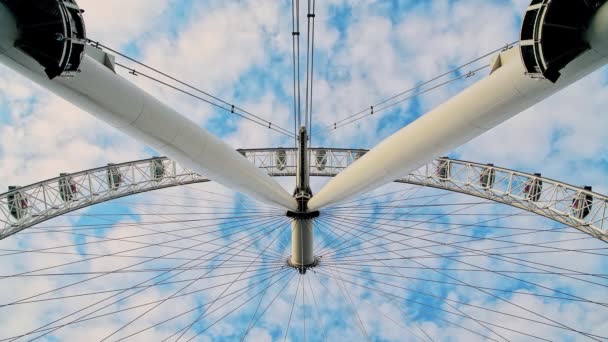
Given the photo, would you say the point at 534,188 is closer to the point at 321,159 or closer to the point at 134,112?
the point at 321,159

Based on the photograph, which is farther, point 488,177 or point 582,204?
point 488,177

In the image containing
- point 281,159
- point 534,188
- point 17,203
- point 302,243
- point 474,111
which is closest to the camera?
point 474,111

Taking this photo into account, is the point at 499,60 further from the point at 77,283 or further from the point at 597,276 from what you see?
the point at 77,283

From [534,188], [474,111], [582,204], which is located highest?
[474,111]

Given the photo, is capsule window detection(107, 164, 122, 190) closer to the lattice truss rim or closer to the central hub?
the lattice truss rim

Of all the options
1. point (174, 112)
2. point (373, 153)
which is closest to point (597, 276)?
point (373, 153)

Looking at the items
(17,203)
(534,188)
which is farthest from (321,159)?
(17,203)
